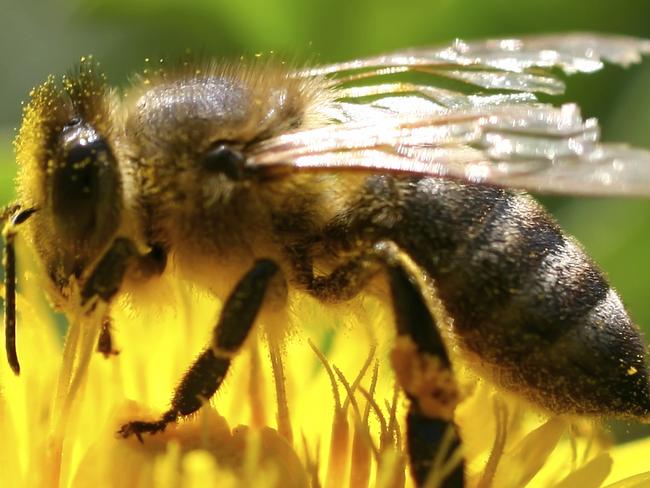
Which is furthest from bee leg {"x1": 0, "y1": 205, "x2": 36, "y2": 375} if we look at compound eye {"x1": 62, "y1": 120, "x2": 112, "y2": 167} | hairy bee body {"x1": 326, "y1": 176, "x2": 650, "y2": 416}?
hairy bee body {"x1": 326, "y1": 176, "x2": 650, "y2": 416}

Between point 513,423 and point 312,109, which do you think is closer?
point 312,109

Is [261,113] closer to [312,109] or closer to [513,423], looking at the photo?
[312,109]

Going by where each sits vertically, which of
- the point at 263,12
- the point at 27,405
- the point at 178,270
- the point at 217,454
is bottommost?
the point at 217,454

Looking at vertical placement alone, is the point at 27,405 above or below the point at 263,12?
below

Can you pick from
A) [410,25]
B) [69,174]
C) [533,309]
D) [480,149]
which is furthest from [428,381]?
[410,25]

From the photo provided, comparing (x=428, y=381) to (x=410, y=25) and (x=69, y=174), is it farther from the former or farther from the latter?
(x=410, y=25)

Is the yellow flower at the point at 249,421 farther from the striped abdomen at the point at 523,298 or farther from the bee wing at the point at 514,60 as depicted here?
the bee wing at the point at 514,60

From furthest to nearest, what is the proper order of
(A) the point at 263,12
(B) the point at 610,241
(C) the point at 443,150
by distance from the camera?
(A) the point at 263,12 → (B) the point at 610,241 → (C) the point at 443,150

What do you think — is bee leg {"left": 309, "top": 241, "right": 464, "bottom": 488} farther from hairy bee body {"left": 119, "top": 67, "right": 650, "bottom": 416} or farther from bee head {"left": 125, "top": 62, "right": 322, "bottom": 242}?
bee head {"left": 125, "top": 62, "right": 322, "bottom": 242}

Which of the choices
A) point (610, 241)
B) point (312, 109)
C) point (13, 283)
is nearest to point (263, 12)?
point (610, 241)

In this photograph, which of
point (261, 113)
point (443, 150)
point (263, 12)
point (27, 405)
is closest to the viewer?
point (443, 150)
